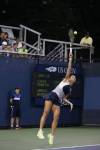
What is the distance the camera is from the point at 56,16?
35.7 metres

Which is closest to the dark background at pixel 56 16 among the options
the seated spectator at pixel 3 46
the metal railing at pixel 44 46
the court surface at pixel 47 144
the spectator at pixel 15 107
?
the metal railing at pixel 44 46

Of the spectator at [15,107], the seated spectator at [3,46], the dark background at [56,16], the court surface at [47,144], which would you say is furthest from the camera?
the dark background at [56,16]

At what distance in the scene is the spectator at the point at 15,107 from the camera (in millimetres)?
24875

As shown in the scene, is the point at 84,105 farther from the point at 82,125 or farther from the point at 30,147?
the point at 30,147

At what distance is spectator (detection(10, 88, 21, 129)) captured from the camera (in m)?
24.9

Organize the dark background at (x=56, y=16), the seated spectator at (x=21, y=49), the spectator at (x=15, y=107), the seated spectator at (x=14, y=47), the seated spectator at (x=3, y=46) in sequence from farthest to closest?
the dark background at (x=56, y=16) → the seated spectator at (x=21, y=49) → the seated spectator at (x=14, y=47) → the seated spectator at (x=3, y=46) → the spectator at (x=15, y=107)

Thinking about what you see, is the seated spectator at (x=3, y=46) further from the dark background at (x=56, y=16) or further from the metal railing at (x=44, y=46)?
the dark background at (x=56, y=16)

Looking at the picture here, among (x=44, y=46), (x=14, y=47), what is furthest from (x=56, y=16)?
(x=14, y=47)

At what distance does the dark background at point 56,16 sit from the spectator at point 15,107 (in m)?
10.5

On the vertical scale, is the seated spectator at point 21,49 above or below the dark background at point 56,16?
below

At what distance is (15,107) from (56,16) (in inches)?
464

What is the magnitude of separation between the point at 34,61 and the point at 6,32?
1.90m

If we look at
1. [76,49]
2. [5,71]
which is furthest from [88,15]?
[5,71]

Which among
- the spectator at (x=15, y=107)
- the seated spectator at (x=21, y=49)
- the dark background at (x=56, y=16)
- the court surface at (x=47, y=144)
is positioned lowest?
the court surface at (x=47, y=144)
